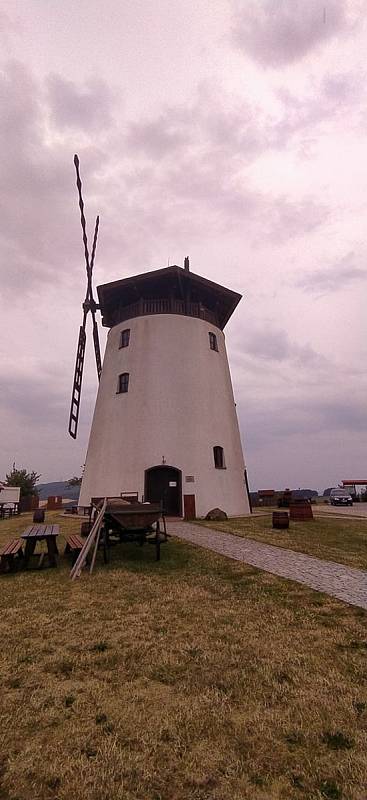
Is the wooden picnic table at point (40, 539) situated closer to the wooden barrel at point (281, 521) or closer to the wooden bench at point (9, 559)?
the wooden bench at point (9, 559)

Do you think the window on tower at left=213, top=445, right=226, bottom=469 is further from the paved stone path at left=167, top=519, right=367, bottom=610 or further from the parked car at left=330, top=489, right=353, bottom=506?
the parked car at left=330, top=489, right=353, bottom=506

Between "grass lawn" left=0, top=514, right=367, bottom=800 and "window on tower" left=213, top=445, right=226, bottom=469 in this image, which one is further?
"window on tower" left=213, top=445, right=226, bottom=469

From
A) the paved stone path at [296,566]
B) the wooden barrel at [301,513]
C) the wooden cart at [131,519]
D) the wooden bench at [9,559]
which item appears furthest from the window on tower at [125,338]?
the wooden bench at [9,559]

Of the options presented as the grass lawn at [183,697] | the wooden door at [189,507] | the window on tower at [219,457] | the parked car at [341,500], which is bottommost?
the grass lawn at [183,697]

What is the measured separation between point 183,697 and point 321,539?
10077 mm

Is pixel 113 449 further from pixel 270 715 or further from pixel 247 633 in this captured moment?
pixel 270 715

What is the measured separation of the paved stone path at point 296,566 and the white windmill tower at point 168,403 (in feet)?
25.2

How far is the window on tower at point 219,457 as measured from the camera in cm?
2192

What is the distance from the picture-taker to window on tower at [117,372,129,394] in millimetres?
23109

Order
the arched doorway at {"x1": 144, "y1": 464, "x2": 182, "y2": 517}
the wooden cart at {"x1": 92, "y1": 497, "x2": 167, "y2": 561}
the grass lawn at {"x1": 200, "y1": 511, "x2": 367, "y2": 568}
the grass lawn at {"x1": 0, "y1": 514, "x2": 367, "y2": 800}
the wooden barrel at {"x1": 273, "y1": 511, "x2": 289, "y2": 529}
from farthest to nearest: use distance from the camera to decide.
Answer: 1. the arched doorway at {"x1": 144, "y1": 464, "x2": 182, "y2": 517}
2. the wooden barrel at {"x1": 273, "y1": 511, "x2": 289, "y2": 529}
3. the grass lawn at {"x1": 200, "y1": 511, "x2": 367, "y2": 568}
4. the wooden cart at {"x1": 92, "y1": 497, "x2": 167, "y2": 561}
5. the grass lawn at {"x1": 0, "y1": 514, "x2": 367, "y2": 800}

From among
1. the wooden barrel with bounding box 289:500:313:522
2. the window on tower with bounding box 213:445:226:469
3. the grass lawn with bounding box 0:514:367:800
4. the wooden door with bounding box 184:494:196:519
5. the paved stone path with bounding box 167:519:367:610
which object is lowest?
the grass lawn with bounding box 0:514:367:800

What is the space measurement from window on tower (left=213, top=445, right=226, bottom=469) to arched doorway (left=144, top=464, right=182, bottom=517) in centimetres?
250

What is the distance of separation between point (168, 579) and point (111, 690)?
12.5 ft

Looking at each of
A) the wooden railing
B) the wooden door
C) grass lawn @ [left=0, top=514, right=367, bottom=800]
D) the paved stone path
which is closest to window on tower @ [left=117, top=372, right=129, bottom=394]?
the wooden railing
